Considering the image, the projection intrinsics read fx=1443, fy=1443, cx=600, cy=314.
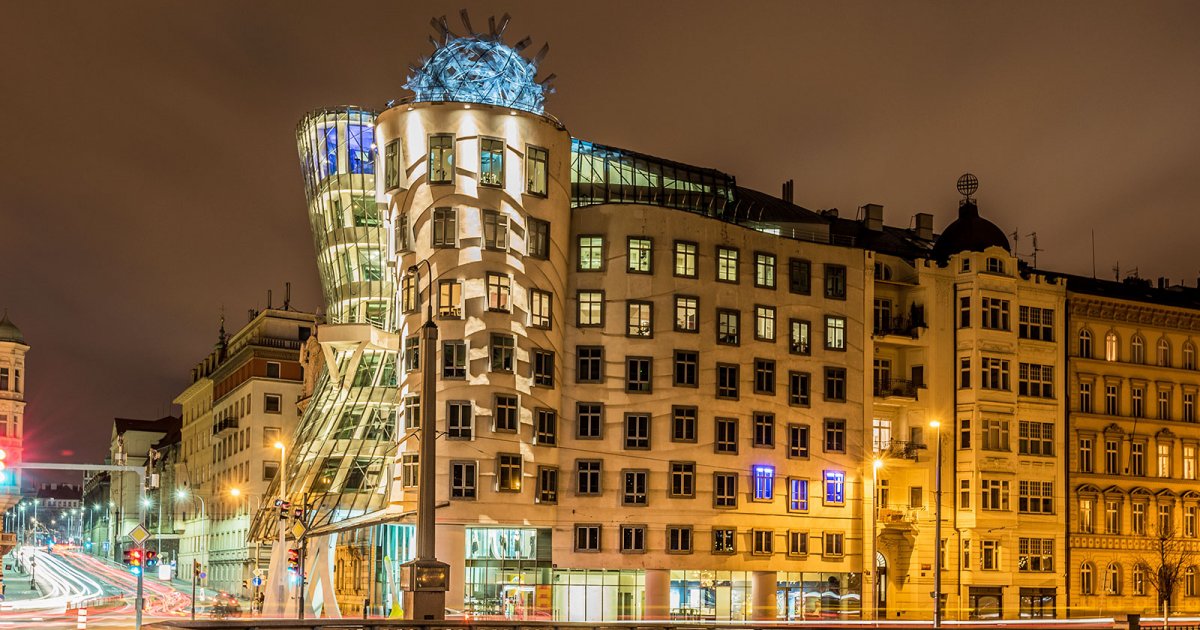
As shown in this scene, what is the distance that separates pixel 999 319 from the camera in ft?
276

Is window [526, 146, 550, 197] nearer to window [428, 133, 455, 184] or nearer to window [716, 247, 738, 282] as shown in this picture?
window [428, 133, 455, 184]

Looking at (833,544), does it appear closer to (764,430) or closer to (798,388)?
(764,430)

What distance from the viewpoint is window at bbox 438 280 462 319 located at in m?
69.5

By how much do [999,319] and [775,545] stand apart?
64.6 ft

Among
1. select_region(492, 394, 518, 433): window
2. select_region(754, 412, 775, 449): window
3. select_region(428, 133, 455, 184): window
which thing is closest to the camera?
select_region(492, 394, 518, 433): window

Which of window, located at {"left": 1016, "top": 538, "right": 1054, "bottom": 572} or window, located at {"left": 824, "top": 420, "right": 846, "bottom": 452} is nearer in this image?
window, located at {"left": 824, "top": 420, "right": 846, "bottom": 452}

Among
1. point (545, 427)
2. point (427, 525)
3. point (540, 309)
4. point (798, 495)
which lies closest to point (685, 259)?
Result: point (540, 309)

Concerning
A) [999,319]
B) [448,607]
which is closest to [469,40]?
[448,607]

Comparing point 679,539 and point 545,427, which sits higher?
point 545,427

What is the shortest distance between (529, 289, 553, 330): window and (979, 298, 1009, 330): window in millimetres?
26740

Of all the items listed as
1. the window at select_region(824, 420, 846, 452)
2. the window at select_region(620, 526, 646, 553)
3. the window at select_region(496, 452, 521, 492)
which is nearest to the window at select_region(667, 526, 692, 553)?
the window at select_region(620, 526, 646, 553)

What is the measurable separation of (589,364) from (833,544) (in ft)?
56.1

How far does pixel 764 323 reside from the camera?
258ft

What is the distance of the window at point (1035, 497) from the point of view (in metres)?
83.6
